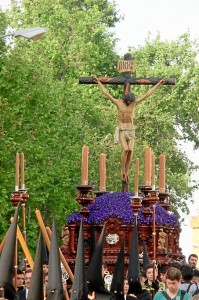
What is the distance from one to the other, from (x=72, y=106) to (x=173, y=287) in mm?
37456

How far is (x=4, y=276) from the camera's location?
841 inches

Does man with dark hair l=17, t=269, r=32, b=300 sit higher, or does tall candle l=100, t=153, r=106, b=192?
tall candle l=100, t=153, r=106, b=192

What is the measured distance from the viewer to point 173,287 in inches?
780

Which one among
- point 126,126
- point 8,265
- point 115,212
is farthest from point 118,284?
point 126,126

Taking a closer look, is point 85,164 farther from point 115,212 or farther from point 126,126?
point 126,126

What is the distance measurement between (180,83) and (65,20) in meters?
5.86

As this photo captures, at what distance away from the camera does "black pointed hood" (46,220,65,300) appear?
811 inches

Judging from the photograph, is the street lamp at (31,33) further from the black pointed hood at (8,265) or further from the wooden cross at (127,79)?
the black pointed hood at (8,265)

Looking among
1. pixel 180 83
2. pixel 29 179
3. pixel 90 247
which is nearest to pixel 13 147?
pixel 29 179

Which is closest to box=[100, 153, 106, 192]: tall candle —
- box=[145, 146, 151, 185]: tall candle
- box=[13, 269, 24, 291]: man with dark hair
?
box=[145, 146, 151, 185]: tall candle

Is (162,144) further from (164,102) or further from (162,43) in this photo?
(162,43)

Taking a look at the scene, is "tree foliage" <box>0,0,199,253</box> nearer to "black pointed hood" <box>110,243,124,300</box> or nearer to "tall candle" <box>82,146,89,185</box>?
"tall candle" <box>82,146,89,185</box>

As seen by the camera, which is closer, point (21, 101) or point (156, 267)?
point (156, 267)

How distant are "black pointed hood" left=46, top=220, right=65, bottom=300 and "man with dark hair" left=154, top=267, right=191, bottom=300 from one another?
4.15ft
